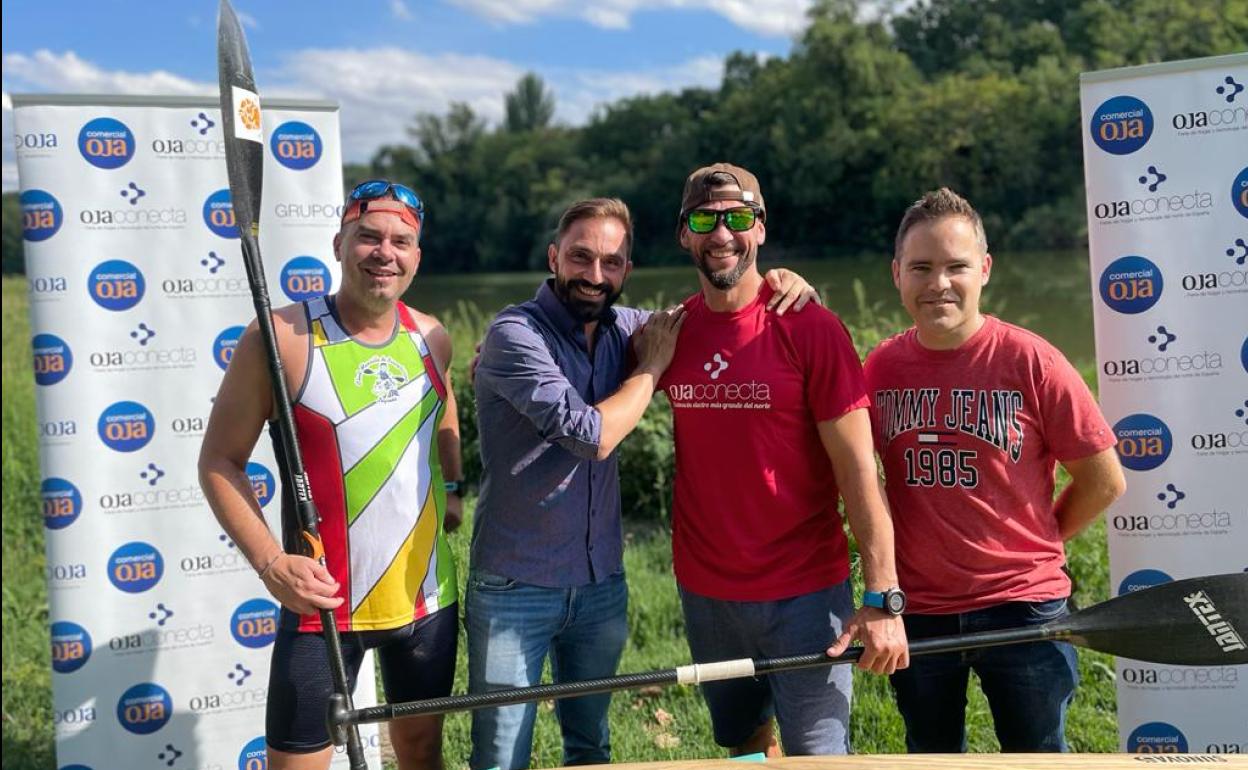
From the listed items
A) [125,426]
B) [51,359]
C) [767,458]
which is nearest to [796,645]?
[767,458]

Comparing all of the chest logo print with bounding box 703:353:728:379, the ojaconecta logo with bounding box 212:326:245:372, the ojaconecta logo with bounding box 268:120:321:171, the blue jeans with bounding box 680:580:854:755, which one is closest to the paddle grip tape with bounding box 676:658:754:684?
the blue jeans with bounding box 680:580:854:755

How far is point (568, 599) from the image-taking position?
3.11m

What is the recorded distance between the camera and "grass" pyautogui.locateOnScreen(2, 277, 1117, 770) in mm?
4465

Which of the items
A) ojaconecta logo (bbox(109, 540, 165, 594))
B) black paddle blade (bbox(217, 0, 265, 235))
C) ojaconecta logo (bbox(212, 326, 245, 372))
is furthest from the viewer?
ojaconecta logo (bbox(212, 326, 245, 372))

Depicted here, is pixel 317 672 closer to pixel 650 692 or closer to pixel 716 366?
pixel 716 366

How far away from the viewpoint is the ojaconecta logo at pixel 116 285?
13.9 feet

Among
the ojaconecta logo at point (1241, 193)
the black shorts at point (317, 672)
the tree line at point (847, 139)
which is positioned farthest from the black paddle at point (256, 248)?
the tree line at point (847, 139)

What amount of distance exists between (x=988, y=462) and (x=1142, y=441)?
3.98 ft

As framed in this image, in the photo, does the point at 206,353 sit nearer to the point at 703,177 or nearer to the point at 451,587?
the point at 451,587

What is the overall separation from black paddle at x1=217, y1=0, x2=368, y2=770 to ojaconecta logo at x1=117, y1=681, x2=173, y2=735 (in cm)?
182

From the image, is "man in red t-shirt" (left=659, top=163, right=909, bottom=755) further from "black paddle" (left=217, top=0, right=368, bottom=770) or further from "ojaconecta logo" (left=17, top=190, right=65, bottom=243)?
"ojaconecta logo" (left=17, top=190, right=65, bottom=243)

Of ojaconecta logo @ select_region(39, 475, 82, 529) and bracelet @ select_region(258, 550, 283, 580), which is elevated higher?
ojaconecta logo @ select_region(39, 475, 82, 529)

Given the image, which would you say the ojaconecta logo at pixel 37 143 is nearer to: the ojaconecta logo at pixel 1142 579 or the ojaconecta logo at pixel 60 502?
the ojaconecta logo at pixel 60 502

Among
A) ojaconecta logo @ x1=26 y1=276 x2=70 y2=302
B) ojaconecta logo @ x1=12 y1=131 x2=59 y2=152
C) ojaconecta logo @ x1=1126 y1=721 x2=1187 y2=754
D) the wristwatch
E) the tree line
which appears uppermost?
the tree line
